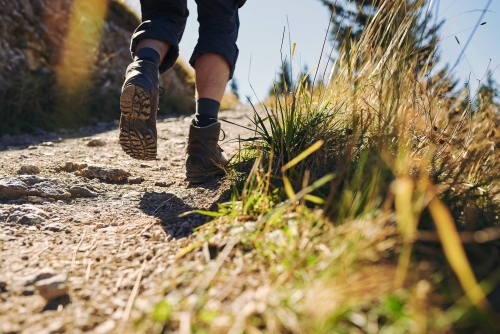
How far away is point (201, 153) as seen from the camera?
1886 mm

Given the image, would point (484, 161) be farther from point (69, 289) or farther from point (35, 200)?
point (35, 200)

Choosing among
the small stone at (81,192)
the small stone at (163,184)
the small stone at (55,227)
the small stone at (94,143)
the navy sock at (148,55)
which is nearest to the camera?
the small stone at (55,227)

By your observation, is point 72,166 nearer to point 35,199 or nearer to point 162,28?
point 35,199

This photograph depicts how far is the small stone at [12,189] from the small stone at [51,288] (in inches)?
32.3

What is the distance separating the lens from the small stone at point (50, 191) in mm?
1623

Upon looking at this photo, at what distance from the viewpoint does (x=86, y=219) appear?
1.46m

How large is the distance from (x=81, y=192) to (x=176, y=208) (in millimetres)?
456

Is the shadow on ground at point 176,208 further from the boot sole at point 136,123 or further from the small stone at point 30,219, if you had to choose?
the small stone at point 30,219

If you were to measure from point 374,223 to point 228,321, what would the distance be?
334 mm

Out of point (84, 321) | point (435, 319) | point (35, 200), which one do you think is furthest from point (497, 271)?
point (35, 200)

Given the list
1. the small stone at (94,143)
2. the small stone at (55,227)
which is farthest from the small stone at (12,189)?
the small stone at (94,143)

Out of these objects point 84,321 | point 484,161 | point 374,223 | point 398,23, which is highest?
point 398,23

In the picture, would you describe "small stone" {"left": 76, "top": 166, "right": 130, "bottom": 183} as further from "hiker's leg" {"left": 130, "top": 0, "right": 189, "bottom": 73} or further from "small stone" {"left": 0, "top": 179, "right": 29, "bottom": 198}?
"hiker's leg" {"left": 130, "top": 0, "right": 189, "bottom": 73}

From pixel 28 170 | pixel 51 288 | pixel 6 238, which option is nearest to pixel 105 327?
pixel 51 288
